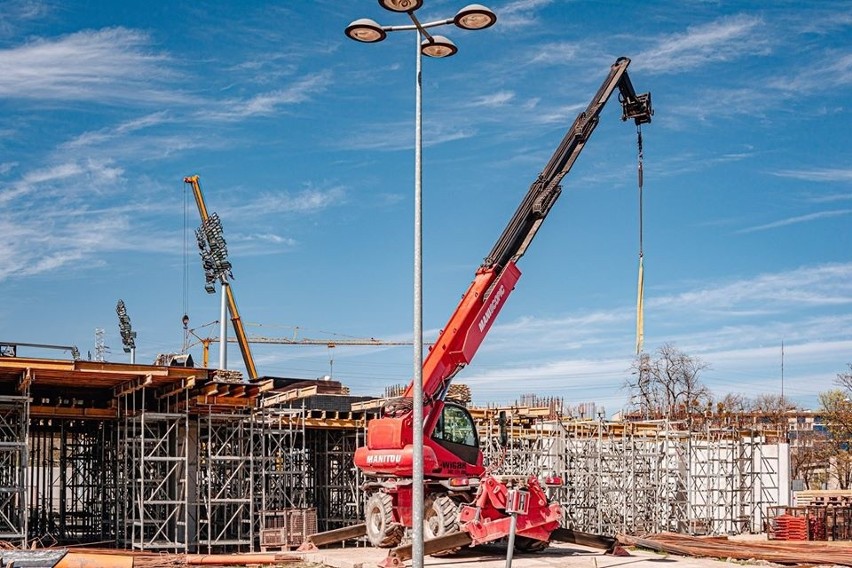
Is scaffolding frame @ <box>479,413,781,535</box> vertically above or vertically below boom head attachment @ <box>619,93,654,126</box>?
below

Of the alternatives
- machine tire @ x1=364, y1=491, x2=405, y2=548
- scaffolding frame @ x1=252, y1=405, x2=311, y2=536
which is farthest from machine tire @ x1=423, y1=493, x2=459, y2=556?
scaffolding frame @ x1=252, y1=405, x2=311, y2=536

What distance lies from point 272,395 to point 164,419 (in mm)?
4937

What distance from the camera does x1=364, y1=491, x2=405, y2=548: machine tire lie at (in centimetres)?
2483

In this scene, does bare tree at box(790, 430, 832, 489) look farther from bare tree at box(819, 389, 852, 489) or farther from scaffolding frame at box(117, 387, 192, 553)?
scaffolding frame at box(117, 387, 192, 553)

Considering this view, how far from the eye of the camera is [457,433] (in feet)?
82.9

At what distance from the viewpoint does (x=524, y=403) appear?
166ft

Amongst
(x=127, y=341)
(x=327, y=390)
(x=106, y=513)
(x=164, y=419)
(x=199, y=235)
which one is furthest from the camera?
(x=199, y=235)

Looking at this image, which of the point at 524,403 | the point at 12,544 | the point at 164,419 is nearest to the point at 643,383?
the point at 524,403

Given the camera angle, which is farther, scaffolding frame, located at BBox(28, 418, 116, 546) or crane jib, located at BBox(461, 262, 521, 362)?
scaffolding frame, located at BBox(28, 418, 116, 546)

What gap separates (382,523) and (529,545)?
3566 millimetres

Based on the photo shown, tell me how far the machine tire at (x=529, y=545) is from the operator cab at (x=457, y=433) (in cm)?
251

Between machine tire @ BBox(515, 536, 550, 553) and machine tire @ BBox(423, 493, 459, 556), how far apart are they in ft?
5.07

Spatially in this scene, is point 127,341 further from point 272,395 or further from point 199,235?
point 272,395

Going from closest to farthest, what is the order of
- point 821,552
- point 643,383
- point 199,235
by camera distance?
point 821,552
point 199,235
point 643,383
